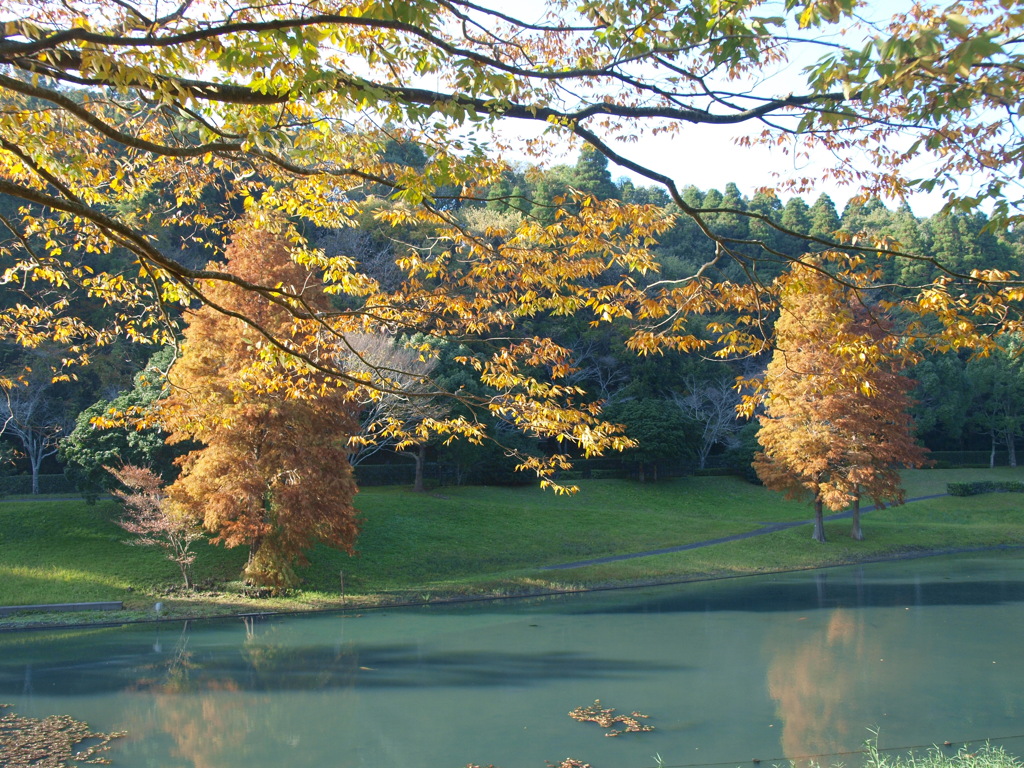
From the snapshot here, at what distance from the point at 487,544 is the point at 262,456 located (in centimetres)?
727

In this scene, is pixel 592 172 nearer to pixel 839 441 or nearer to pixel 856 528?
pixel 839 441

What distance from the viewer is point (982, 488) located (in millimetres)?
31375

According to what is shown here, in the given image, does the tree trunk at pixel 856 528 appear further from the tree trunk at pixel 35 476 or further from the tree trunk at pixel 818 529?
the tree trunk at pixel 35 476

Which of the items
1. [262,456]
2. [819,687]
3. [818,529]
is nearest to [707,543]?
[818,529]

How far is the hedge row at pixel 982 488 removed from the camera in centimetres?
3103

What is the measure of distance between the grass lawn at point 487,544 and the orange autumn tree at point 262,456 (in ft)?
4.09

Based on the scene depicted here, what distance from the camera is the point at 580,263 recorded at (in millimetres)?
5898

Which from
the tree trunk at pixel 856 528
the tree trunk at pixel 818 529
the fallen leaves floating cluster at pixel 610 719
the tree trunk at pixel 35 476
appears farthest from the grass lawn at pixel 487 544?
the fallen leaves floating cluster at pixel 610 719

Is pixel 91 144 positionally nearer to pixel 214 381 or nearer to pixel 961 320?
pixel 961 320

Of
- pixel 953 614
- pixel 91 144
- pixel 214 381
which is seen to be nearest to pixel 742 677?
pixel 953 614

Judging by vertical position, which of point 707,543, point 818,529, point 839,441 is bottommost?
point 707,543

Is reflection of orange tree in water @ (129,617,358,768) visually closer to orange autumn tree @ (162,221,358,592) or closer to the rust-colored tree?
orange autumn tree @ (162,221,358,592)

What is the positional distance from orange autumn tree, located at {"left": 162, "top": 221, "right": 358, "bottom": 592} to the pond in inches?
73.0

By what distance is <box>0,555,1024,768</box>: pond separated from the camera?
766 centimetres
